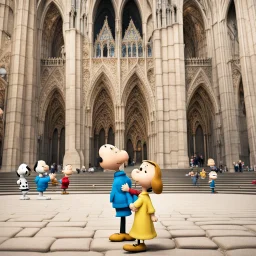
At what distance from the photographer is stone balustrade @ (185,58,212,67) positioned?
26938mm

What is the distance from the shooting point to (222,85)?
24.6 meters

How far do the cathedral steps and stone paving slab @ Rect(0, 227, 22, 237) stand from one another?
32.9ft

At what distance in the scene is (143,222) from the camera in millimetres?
3107

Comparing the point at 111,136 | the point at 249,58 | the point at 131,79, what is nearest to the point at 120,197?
the point at 249,58

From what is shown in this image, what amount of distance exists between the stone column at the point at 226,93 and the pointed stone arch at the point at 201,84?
1333 mm

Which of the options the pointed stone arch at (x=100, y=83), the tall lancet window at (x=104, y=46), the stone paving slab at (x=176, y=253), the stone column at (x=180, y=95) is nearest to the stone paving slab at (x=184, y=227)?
the stone paving slab at (x=176, y=253)

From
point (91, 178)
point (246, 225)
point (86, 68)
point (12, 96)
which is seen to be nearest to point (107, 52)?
point (86, 68)

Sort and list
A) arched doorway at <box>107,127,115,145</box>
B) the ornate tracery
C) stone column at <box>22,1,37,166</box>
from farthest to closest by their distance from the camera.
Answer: arched doorway at <box>107,127,115,145</box>, the ornate tracery, stone column at <box>22,1,37,166</box>

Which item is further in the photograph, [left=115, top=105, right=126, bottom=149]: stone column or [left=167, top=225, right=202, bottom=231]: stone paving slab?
[left=115, top=105, right=126, bottom=149]: stone column

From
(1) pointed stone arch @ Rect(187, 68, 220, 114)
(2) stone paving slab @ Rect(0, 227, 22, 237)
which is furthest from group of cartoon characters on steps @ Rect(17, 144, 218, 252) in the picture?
(1) pointed stone arch @ Rect(187, 68, 220, 114)

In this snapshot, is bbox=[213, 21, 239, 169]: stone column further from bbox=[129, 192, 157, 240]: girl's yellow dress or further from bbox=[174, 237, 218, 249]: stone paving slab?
bbox=[129, 192, 157, 240]: girl's yellow dress

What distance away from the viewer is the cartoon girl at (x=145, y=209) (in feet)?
9.89

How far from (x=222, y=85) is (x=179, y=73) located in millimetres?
4326

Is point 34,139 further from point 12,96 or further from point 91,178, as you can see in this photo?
point 91,178
